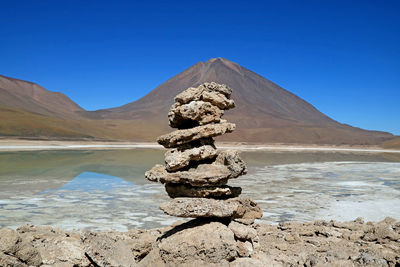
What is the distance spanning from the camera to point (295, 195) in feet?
44.3

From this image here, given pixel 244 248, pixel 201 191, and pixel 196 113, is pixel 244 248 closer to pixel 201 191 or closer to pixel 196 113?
pixel 201 191

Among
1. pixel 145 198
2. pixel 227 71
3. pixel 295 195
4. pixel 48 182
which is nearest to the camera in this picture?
A: pixel 145 198

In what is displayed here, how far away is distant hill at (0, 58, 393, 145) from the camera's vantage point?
8725cm

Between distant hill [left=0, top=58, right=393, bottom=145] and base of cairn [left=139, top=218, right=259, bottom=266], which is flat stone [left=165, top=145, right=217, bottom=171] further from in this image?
distant hill [left=0, top=58, right=393, bottom=145]

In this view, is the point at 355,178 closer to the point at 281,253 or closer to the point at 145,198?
the point at 145,198

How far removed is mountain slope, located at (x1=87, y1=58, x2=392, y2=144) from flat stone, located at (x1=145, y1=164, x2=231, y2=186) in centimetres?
8376

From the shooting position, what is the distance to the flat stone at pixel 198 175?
5.45 m

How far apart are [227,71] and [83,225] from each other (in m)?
172

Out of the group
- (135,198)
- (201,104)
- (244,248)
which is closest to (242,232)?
(244,248)

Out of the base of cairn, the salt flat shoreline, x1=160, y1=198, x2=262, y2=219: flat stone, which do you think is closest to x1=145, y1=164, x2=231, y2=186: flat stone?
x1=160, y1=198, x2=262, y2=219: flat stone

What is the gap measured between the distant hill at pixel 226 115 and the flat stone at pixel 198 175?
2582 inches

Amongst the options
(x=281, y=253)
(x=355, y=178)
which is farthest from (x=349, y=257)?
(x=355, y=178)

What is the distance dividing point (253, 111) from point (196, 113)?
130261 millimetres

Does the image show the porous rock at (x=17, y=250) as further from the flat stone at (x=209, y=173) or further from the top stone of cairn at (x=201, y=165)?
the flat stone at (x=209, y=173)
